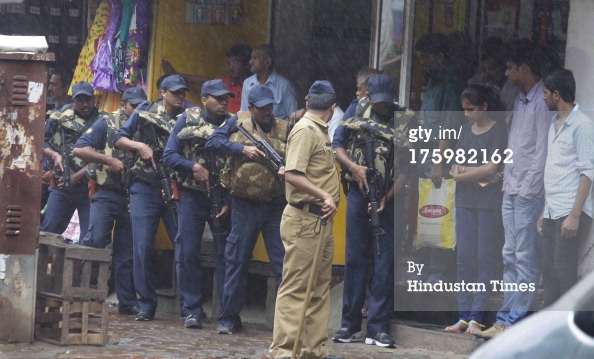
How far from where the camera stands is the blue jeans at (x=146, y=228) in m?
11.3

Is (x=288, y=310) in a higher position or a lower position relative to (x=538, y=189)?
lower

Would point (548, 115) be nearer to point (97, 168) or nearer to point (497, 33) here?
point (497, 33)

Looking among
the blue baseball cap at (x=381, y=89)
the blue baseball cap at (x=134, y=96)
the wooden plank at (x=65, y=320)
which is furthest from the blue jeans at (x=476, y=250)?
the blue baseball cap at (x=134, y=96)

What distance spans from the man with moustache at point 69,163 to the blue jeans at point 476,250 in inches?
168

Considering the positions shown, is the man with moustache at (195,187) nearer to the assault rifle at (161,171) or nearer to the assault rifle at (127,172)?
the assault rifle at (161,171)

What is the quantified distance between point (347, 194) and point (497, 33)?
221cm

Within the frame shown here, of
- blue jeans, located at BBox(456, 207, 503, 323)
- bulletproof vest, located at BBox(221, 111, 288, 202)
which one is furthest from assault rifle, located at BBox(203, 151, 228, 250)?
blue jeans, located at BBox(456, 207, 503, 323)

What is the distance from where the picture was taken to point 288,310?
28.7 feet

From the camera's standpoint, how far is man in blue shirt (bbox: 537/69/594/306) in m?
9.06

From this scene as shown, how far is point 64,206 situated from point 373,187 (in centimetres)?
399

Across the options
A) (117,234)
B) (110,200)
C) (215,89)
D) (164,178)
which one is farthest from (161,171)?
(117,234)

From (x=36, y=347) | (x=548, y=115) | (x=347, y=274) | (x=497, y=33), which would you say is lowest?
(x=36, y=347)

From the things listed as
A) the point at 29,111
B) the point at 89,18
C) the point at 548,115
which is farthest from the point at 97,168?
the point at 548,115

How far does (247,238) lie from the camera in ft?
34.2
